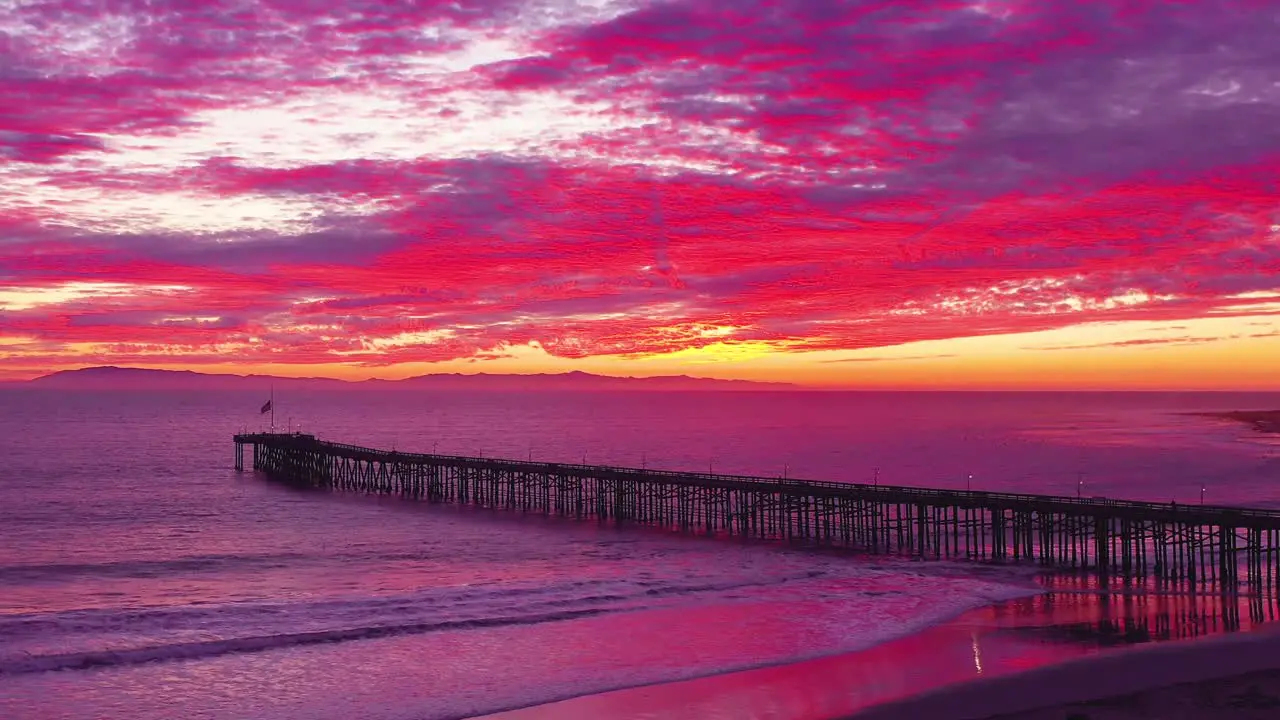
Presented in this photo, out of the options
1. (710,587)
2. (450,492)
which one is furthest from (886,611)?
(450,492)

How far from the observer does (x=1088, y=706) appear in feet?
66.8

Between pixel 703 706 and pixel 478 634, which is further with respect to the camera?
pixel 478 634

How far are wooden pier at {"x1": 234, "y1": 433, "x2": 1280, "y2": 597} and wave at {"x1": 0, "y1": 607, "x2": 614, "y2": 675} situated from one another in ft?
63.5

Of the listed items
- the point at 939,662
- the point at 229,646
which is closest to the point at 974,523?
the point at 939,662

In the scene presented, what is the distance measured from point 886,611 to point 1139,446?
347 ft

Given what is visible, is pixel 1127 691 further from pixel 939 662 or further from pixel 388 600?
pixel 388 600

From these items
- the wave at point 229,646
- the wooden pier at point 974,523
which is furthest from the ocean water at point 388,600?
the wooden pier at point 974,523

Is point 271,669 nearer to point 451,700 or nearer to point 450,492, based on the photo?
point 451,700

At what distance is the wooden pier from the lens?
36.8 meters

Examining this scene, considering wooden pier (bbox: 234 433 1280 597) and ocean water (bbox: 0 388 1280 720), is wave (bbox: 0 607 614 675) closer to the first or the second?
ocean water (bbox: 0 388 1280 720)

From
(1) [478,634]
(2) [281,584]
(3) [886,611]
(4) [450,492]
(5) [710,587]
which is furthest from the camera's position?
(4) [450,492]

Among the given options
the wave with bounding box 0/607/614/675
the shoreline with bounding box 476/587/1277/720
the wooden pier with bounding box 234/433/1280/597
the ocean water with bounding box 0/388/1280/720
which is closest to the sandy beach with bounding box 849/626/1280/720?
the shoreline with bounding box 476/587/1277/720

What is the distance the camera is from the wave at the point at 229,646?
25.4 m

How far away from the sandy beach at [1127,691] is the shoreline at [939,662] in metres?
0.27
